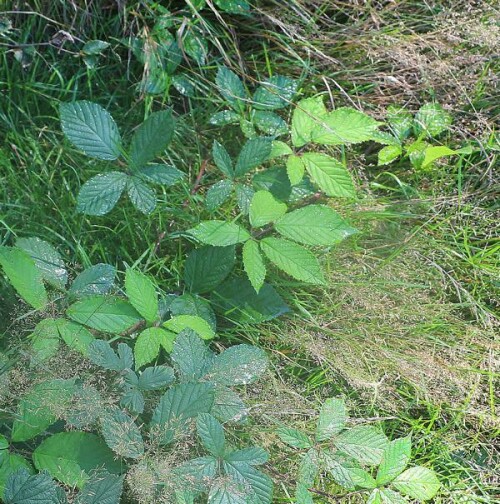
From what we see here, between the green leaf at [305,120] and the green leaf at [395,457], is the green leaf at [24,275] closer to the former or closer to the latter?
the green leaf at [305,120]

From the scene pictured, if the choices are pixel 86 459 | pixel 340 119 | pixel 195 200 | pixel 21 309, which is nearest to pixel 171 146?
pixel 195 200

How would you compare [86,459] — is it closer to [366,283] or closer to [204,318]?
[204,318]

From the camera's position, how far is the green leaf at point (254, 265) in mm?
1628

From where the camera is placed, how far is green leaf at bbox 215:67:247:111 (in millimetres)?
1879

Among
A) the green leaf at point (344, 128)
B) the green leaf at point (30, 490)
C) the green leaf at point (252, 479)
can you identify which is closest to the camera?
the green leaf at point (30, 490)

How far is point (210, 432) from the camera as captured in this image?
147 cm

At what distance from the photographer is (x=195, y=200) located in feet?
6.22

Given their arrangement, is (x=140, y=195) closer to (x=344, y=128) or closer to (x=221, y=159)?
(x=221, y=159)

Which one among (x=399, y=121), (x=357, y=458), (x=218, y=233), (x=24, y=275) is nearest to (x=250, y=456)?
(x=357, y=458)

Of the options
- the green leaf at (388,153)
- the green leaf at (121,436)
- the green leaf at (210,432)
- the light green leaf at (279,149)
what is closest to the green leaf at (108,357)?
the green leaf at (121,436)

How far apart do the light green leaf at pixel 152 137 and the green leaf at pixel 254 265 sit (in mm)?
331

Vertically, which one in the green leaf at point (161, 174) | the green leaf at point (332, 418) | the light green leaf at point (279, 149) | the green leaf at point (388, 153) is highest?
the light green leaf at point (279, 149)

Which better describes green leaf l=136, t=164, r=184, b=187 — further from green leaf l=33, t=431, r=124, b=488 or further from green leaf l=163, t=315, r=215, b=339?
green leaf l=33, t=431, r=124, b=488

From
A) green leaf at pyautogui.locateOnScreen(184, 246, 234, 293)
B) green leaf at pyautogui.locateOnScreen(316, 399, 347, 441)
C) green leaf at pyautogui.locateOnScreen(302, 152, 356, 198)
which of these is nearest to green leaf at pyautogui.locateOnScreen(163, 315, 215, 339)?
green leaf at pyautogui.locateOnScreen(184, 246, 234, 293)
